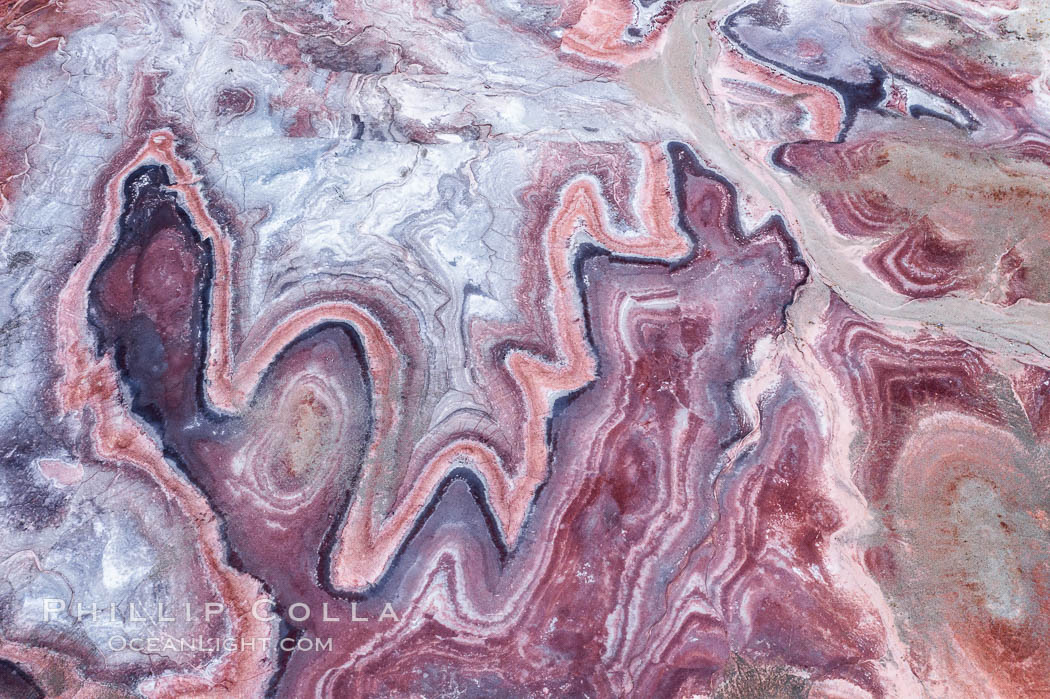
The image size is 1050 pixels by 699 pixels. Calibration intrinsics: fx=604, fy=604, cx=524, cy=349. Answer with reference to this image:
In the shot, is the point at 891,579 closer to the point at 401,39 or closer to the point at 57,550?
the point at 57,550

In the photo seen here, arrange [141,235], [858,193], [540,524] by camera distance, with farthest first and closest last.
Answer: [858,193], [141,235], [540,524]

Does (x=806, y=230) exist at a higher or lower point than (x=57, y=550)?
higher

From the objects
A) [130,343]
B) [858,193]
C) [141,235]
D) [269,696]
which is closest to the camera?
[269,696]

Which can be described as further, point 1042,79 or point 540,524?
point 1042,79

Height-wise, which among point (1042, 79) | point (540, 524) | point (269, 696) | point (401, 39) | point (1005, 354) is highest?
point (401, 39)

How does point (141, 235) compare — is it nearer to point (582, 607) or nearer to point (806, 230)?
point (582, 607)

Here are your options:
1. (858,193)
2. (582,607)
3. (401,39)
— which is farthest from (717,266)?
(401,39)

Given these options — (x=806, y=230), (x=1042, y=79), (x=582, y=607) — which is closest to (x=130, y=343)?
(x=582, y=607)
